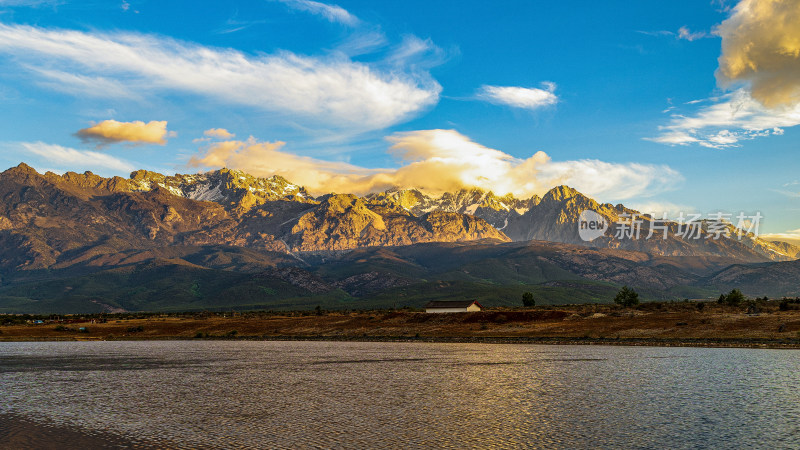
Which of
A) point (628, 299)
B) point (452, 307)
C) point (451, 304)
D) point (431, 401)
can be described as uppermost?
point (628, 299)

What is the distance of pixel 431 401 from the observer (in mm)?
43250

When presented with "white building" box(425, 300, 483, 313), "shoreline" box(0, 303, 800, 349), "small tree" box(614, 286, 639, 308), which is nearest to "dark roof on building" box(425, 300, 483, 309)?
"white building" box(425, 300, 483, 313)

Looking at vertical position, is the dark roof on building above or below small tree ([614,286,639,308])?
below

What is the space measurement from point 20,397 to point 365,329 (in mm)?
103884

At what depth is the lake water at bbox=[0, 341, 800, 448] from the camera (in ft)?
102

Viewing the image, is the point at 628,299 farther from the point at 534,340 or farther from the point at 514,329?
the point at 534,340

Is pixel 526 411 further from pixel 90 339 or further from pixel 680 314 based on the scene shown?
pixel 90 339

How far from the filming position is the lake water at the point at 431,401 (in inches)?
1219

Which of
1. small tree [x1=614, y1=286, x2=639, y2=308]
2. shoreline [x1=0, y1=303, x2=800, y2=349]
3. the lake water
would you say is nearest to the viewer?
the lake water

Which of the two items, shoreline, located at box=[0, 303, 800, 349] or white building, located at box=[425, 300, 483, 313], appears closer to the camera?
shoreline, located at box=[0, 303, 800, 349]

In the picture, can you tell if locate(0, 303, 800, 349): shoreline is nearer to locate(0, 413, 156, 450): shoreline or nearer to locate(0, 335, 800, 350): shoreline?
locate(0, 335, 800, 350): shoreline

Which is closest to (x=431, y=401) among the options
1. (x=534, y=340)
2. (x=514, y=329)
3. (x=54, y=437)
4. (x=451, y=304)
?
(x=54, y=437)

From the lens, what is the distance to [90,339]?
146 m

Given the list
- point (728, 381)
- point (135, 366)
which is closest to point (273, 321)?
point (135, 366)
